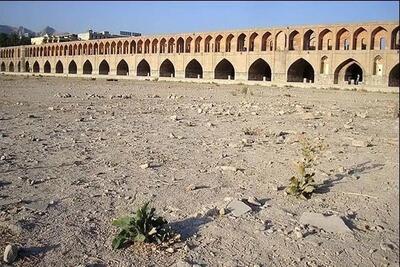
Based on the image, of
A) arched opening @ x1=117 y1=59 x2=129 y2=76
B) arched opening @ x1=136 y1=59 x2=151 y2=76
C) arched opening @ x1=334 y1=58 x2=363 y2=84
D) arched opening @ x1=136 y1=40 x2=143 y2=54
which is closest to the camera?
Answer: arched opening @ x1=334 y1=58 x2=363 y2=84

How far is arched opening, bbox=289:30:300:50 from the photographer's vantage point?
1261 inches

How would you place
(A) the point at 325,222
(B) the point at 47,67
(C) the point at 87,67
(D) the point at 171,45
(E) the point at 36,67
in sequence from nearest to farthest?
(A) the point at 325,222 < (D) the point at 171,45 < (C) the point at 87,67 < (B) the point at 47,67 < (E) the point at 36,67

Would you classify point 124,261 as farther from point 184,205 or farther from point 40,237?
point 184,205

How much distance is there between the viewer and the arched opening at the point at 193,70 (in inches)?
1581

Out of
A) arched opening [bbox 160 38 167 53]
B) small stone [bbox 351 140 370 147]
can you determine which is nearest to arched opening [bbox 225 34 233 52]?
arched opening [bbox 160 38 167 53]

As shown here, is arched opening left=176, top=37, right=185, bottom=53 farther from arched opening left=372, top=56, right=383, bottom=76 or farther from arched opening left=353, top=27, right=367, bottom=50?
arched opening left=372, top=56, right=383, bottom=76

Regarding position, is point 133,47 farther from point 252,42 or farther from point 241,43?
point 252,42

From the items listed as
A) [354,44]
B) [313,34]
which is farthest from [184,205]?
[313,34]

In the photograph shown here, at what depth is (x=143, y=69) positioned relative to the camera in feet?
154

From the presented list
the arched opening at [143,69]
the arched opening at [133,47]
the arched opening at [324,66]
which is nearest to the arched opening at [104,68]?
the arched opening at [133,47]

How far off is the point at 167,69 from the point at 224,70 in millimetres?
7864

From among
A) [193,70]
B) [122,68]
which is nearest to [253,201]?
[193,70]

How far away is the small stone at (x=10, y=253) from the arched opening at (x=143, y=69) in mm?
43321

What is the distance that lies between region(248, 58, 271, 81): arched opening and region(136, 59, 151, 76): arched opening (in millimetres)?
14236
